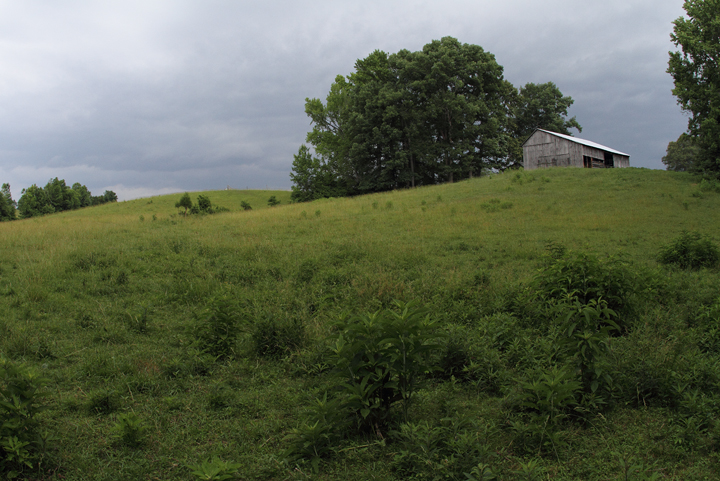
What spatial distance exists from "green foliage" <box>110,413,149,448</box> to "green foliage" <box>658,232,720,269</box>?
11.1 metres

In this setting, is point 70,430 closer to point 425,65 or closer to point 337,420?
point 337,420

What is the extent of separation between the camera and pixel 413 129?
137 feet

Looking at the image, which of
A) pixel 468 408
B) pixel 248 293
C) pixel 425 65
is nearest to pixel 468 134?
pixel 425 65

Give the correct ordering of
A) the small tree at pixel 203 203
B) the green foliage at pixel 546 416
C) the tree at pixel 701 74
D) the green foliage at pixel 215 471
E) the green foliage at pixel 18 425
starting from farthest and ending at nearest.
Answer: the small tree at pixel 203 203 < the tree at pixel 701 74 < the green foliage at pixel 546 416 < the green foliage at pixel 18 425 < the green foliage at pixel 215 471

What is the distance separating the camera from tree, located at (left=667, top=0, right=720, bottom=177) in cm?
2483

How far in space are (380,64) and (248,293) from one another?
139 ft

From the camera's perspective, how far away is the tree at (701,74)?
24.8 meters

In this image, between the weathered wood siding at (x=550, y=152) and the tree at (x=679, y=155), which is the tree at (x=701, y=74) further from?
the tree at (x=679, y=155)

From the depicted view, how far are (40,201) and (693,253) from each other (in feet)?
213

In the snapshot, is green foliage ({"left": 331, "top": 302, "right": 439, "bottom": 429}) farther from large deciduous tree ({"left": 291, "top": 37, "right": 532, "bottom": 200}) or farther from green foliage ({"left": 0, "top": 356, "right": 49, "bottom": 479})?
large deciduous tree ({"left": 291, "top": 37, "right": 532, "bottom": 200})

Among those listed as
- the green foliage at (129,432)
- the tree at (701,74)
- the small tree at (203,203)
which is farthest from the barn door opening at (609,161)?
the green foliage at (129,432)

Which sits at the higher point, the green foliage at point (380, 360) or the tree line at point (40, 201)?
the tree line at point (40, 201)

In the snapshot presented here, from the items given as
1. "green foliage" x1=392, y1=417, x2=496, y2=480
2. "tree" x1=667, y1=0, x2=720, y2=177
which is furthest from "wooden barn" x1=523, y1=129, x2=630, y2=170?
"green foliage" x1=392, y1=417, x2=496, y2=480

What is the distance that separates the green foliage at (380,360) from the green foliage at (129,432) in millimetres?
1962
